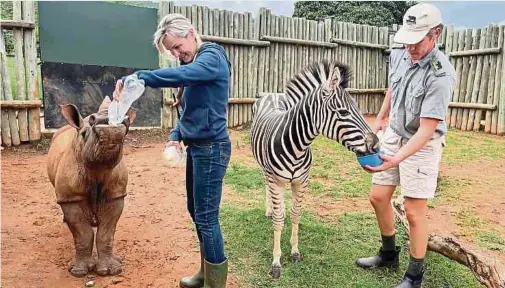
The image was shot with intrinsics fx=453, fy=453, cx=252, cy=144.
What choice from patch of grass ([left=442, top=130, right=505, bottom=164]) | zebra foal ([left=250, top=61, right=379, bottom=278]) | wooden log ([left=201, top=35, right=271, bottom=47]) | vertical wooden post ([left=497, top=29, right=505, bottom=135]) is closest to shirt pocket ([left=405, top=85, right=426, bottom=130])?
zebra foal ([left=250, top=61, right=379, bottom=278])

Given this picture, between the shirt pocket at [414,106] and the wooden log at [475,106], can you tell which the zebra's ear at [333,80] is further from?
the wooden log at [475,106]

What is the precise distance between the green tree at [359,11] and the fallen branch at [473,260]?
58.0ft

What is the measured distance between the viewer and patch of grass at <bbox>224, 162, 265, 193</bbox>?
6402 millimetres

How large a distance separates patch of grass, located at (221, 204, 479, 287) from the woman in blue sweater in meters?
0.91

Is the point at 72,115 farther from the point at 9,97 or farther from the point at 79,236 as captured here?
the point at 9,97

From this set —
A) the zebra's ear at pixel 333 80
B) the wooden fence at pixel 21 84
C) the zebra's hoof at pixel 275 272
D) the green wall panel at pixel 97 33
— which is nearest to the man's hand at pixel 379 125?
the zebra's ear at pixel 333 80

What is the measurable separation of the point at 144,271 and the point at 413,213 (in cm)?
227

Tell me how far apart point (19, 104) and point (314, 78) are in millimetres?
6019

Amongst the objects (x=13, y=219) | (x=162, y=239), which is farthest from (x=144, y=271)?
(x=13, y=219)

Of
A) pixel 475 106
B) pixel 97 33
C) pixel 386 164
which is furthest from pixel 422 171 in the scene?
pixel 475 106

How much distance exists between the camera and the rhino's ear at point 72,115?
10.9ft

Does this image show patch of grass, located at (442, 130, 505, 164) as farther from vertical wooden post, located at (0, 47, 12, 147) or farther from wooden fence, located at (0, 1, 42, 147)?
vertical wooden post, located at (0, 47, 12, 147)

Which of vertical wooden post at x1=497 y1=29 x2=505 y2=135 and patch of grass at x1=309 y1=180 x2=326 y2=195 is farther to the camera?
vertical wooden post at x1=497 y1=29 x2=505 y2=135

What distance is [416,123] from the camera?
329 cm
